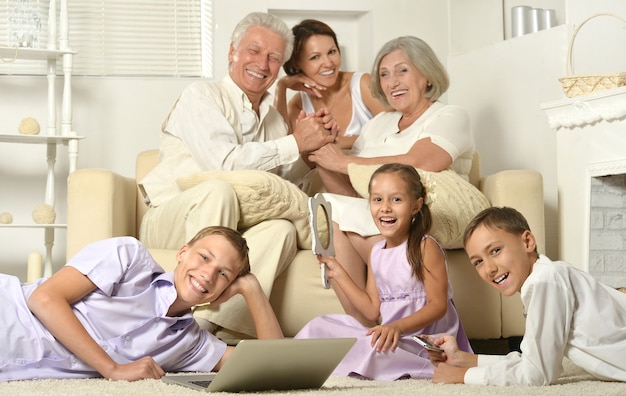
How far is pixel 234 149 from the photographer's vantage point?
10.5 feet

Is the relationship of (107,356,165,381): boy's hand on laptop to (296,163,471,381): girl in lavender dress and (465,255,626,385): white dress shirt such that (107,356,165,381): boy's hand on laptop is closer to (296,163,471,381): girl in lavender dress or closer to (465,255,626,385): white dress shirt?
(296,163,471,381): girl in lavender dress

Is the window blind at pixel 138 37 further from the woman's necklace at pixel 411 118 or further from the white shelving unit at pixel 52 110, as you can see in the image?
the woman's necklace at pixel 411 118

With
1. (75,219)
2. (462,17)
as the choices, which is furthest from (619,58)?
(75,219)

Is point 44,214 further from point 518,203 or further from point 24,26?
point 518,203

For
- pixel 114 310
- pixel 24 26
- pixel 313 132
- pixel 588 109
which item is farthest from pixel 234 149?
pixel 24 26

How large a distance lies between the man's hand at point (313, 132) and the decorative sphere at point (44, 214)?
4.63 ft

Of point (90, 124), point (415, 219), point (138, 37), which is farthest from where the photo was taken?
point (138, 37)

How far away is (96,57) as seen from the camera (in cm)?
443

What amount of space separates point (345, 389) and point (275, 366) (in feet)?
0.69

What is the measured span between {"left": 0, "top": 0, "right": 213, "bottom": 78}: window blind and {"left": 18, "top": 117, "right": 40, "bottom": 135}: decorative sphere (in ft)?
1.21

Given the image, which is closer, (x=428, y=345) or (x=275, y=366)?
(x=275, y=366)

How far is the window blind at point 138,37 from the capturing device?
4422mm

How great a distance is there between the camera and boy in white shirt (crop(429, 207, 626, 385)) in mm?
2059

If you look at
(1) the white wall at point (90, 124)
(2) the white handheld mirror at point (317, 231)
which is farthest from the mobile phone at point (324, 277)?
(1) the white wall at point (90, 124)
